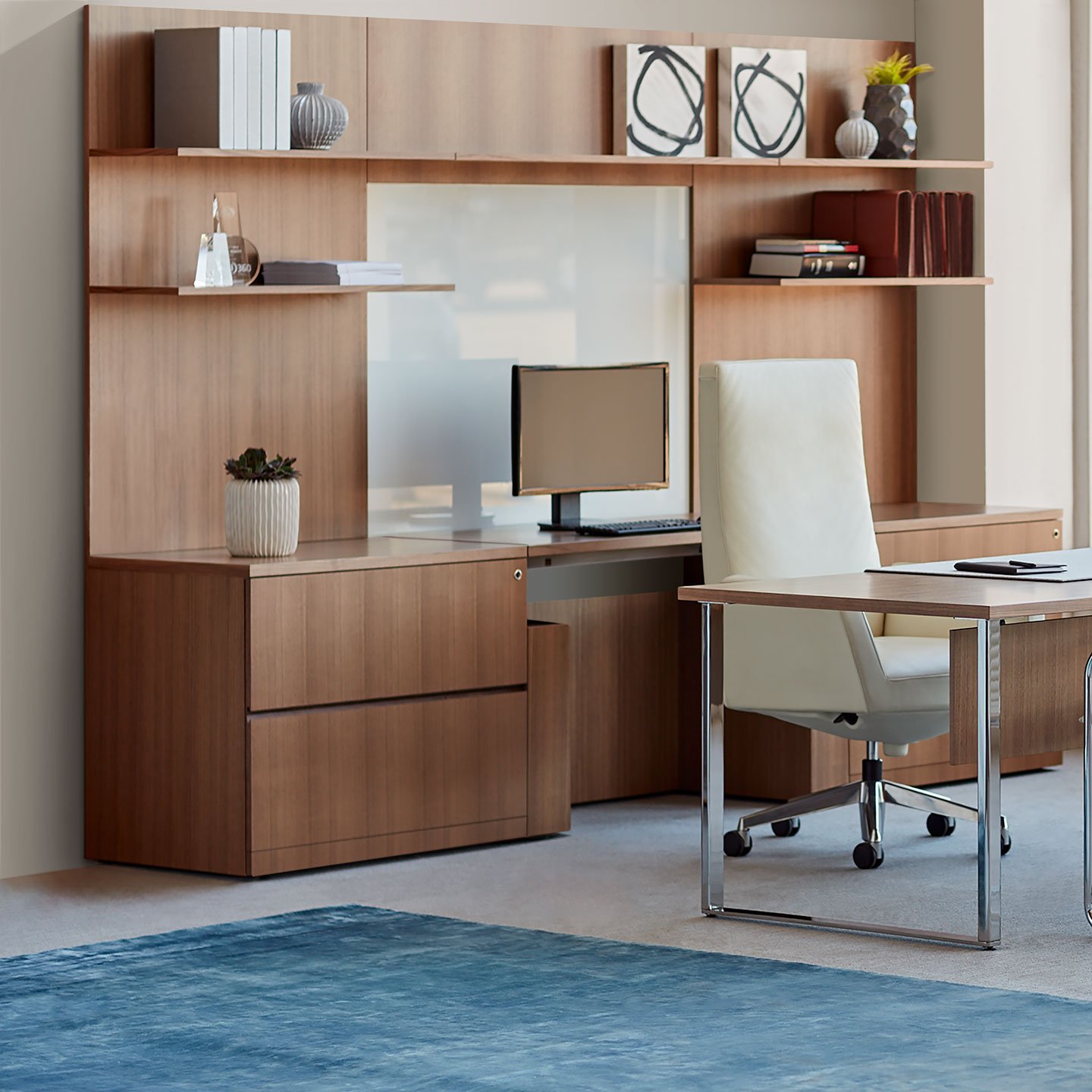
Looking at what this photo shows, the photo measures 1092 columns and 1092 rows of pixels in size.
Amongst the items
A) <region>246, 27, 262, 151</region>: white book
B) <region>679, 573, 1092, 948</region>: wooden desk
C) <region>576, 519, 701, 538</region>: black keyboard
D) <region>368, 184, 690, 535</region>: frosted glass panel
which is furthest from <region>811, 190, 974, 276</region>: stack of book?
<region>246, 27, 262, 151</region>: white book

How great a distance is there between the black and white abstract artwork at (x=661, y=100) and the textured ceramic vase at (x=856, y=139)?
1.49 ft

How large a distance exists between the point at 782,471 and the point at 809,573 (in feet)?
0.88

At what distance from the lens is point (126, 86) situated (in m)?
5.82

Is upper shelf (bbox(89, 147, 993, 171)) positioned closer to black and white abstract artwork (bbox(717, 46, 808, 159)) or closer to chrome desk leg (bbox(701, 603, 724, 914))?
black and white abstract artwork (bbox(717, 46, 808, 159))

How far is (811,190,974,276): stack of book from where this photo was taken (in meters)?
7.00

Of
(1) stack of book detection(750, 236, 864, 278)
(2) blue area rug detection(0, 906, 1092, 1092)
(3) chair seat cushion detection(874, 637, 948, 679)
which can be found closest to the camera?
(2) blue area rug detection(0, 906, 1092, 1092)

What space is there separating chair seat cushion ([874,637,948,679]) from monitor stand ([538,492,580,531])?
1.04 m

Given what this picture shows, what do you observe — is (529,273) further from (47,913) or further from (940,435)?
(47,913)

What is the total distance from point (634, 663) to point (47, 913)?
7.03 ft

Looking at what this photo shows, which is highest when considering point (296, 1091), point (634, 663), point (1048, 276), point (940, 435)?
point (1048, 276)

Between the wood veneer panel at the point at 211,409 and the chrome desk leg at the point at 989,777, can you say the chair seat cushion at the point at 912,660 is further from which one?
the wood veneer panel at the point at 211,409

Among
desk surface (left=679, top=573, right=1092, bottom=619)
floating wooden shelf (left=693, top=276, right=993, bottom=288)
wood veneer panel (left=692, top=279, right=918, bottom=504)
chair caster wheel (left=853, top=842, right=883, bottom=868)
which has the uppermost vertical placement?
floating wooden shelf (left=693, top=276, right=993, bottom=288)

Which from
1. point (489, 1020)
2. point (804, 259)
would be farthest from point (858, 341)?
point (489, 1020)

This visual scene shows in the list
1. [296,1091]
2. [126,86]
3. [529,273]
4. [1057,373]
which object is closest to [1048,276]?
[1057,373]
